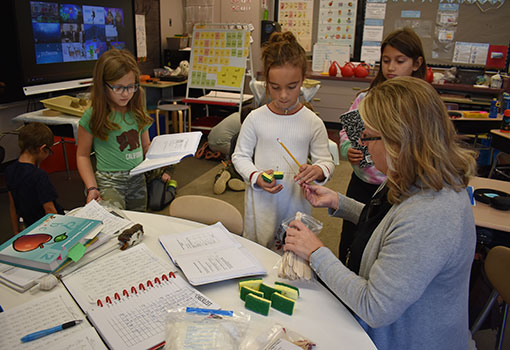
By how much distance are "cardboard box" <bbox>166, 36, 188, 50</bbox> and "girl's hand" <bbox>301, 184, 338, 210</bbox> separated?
17.0 feet

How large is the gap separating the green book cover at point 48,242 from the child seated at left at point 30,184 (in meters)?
1.03

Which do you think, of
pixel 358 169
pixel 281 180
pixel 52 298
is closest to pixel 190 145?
pixel 281 180

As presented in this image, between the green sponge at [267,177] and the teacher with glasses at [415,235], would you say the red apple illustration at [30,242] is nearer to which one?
the green sponge at [267,177]

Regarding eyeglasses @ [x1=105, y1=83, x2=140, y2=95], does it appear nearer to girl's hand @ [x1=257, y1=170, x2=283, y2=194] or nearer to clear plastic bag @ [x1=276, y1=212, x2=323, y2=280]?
girl's hand @ [x1=257, y1=170, x2=283, y2=194]

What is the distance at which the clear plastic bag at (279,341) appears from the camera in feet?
3.07

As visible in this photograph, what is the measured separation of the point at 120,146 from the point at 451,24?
556cm

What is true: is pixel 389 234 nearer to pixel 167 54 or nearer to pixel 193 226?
pixel 193 226

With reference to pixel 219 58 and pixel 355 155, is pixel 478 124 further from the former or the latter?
pixel 219 58

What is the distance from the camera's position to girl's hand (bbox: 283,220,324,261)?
45.6 inches

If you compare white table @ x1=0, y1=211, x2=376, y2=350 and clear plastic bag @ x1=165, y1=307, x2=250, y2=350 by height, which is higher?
clear plastic bag @ x1=165, y1=307, x2=250, y2=350

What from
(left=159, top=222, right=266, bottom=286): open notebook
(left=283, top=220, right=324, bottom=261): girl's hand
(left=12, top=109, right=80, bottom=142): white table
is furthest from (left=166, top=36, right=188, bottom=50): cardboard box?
(left=283, top=220, right=324, bottom=261): girl's hand

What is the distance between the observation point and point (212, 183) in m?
4.21

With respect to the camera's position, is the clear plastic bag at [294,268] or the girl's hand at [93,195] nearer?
the clear plastic bag at [294,268]

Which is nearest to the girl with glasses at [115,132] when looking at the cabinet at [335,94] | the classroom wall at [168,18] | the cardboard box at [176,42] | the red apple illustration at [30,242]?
the red apple illustration at [30,242]
